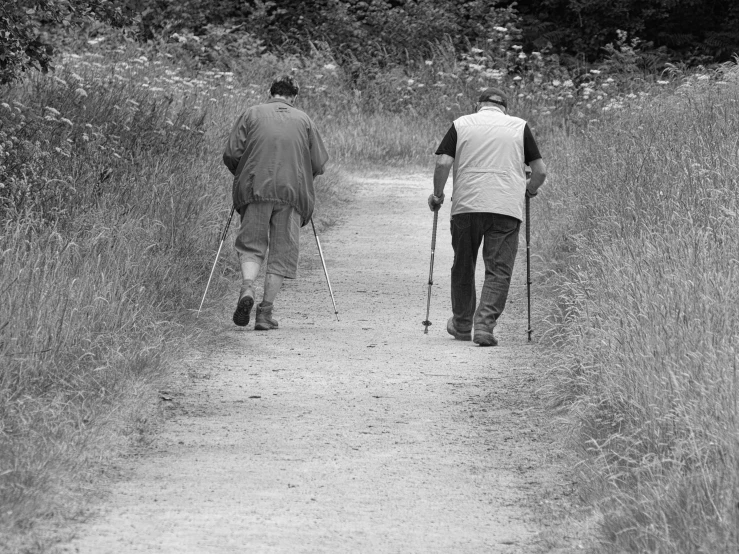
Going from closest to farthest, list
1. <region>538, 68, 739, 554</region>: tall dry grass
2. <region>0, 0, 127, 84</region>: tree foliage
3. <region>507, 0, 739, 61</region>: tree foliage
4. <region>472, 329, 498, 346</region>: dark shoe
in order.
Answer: <region>538, 68, 739, 554</region>: tall dry grass → <region>0, 0, 127, 84</region>: tree foliage → <region>472, 329, 498, 346</region>: dark shoe → <region>507, 0, 739, 61</region>: tree foliage

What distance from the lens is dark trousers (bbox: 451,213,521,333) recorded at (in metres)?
8.80

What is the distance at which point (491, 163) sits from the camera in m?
8.73

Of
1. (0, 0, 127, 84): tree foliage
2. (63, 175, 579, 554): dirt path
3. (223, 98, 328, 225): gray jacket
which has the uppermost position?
(0, 0, 127, 84): tree foliage

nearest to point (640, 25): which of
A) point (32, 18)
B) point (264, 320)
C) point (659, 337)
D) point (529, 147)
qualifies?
point (529, 147)

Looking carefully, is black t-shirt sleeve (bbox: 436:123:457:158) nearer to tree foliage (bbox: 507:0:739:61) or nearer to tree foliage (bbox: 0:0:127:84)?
tree foliage (bbox: 0:0:127:84)

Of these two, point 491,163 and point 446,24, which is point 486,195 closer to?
point 491,163

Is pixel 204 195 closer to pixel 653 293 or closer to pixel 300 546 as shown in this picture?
pixel 653 293

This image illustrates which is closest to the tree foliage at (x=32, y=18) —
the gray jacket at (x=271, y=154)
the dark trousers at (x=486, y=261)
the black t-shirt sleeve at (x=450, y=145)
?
the gray jacket at (x=271, y=154)

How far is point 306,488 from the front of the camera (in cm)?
520

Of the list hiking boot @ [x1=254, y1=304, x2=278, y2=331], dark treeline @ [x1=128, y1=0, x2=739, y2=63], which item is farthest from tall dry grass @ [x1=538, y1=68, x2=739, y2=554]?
dark treeline @ [x1=128, y1=0, x2=739, y2=63]

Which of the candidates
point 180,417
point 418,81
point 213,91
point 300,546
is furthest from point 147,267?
point 418,81

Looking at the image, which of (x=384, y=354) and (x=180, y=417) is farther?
(x=384, y=354)

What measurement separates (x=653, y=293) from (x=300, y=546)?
266 centimetres

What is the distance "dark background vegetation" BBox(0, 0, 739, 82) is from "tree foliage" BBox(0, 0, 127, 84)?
50.2 feet
